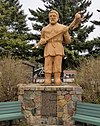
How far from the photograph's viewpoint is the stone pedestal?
764cm

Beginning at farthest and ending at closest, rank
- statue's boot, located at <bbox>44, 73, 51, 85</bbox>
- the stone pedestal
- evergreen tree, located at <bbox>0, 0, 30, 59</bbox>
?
1. evergreen tree, located at <bbox>0, 0, 30, 59</bbox>
2. statue's boot, located at <bbox>44, 73, 51, 85</bbox>
3. the stone pedestal

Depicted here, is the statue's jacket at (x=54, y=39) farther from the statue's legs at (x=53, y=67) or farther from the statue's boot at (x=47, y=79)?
the statue's boot at (x=47, y=79)

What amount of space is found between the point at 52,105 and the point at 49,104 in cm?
9

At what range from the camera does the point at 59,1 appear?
22.5 metres

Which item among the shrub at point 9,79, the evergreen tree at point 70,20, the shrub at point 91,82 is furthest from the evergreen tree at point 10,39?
the shrub at point 91,82

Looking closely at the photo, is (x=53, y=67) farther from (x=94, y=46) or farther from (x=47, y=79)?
(x=94, y=46)

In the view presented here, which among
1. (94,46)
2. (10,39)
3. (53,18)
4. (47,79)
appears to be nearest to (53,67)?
(47,79)

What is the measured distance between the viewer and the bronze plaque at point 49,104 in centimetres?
768

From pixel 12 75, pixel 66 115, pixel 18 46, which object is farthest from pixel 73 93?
pixel 18 46

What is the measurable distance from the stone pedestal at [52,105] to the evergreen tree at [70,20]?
497 inches

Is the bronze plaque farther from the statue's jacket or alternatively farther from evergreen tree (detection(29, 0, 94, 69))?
evergreen tree (detection(29, 0, 94, 69))

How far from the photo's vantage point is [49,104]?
7.70 metres

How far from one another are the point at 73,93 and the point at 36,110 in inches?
45.8

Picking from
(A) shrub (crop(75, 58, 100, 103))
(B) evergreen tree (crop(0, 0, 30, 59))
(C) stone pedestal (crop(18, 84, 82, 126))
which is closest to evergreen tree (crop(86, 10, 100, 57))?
(B) evergreen tree (crop(0, 0, 30, 59))
